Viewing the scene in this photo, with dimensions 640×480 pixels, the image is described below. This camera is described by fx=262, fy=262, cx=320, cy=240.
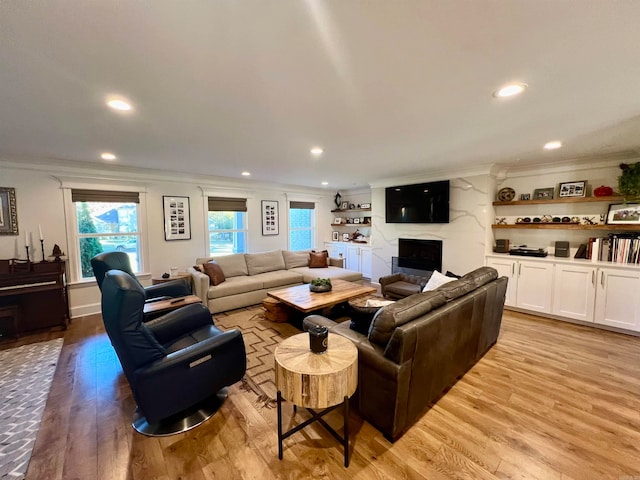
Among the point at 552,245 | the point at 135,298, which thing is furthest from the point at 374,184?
the point at 135,298

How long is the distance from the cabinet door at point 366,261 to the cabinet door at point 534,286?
2783 mm

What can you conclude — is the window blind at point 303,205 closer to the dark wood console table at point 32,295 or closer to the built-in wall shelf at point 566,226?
the built-in wall shelf at point 566,226

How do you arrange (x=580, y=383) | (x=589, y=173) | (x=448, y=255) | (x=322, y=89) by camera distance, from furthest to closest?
(x=448, y=255), (x=589, y=173), (x=580, y=383), (x=322, y=89)

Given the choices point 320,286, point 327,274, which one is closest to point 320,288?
point 320,286

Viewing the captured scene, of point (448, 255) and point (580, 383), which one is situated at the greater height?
point (448, 255)

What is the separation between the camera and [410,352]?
164 cm

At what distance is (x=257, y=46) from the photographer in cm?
132

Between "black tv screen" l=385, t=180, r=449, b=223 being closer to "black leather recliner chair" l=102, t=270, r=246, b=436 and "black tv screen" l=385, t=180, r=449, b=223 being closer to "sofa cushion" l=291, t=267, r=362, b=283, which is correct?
"sofa cushion" l=291, t=267, r=362, b=283

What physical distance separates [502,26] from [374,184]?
4.57 m

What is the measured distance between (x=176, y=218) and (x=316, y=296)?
3063 millimetres

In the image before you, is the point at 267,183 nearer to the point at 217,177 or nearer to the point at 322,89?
the point at 217,177

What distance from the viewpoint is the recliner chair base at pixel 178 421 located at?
1.82m

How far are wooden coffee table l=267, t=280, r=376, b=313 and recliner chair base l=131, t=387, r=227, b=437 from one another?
1.35m

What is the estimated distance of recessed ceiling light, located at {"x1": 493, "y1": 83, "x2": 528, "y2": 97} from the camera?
1.70 metres
